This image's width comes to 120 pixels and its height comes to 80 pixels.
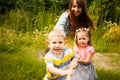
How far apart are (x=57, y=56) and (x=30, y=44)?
4521 millimetres

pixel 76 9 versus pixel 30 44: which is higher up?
pixel 76 9

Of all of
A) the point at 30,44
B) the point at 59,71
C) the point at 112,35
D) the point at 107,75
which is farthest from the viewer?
the point at 112,35

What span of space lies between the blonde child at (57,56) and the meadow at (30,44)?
73.7 inches

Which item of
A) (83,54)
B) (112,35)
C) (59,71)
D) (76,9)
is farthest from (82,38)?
(112,35)

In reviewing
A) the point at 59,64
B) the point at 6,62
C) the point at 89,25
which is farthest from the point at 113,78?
the point at 59,64

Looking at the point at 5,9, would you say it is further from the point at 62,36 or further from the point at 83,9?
the point at 62,36

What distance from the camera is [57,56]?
4.47 meters

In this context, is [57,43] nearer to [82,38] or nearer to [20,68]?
[82,38]

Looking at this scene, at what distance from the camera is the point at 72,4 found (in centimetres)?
618

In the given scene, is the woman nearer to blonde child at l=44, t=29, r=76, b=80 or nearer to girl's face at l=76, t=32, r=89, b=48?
girl's face at l=76, t=32, r=89, b=48

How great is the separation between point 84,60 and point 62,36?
958 mm

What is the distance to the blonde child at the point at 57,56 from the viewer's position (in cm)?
441

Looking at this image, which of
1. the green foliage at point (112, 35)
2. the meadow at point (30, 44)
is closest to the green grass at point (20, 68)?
the meadow at point (30, 44)

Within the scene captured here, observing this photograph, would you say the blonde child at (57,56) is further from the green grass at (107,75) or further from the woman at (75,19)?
the green grass at (107,75)
